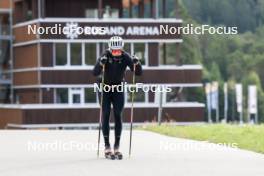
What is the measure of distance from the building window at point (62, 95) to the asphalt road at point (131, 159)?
40.3 meters

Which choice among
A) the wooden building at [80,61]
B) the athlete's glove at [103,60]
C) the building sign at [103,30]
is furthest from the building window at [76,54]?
the athlete's glove at [103,60]

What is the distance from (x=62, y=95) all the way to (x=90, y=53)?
9.89 feet

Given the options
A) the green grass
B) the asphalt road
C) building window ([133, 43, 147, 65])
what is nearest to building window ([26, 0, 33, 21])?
building window ([133, 43, 147, 65])

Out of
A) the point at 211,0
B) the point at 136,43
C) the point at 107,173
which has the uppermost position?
the point at 211,0

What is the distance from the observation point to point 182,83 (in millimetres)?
58000

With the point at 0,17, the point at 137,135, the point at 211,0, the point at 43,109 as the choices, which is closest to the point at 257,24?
the point at 211,0

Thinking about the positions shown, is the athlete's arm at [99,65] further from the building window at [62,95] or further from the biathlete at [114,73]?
the building window at [62,95]

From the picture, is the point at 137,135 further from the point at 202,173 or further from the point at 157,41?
the point at 157,41

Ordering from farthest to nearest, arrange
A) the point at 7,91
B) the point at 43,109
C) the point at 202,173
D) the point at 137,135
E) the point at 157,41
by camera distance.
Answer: the point at 7,91
the point at 157,41
the point at 43,109
the point at 137,135
the point at 202,173

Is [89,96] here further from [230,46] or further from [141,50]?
[230,46]

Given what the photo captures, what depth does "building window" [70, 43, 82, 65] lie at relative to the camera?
58.0 m

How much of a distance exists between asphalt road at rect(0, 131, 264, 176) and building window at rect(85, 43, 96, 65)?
4021cm

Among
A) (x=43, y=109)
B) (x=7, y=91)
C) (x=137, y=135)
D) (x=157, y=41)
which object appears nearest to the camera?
(x=137, y=135)

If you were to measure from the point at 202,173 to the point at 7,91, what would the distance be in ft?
178
